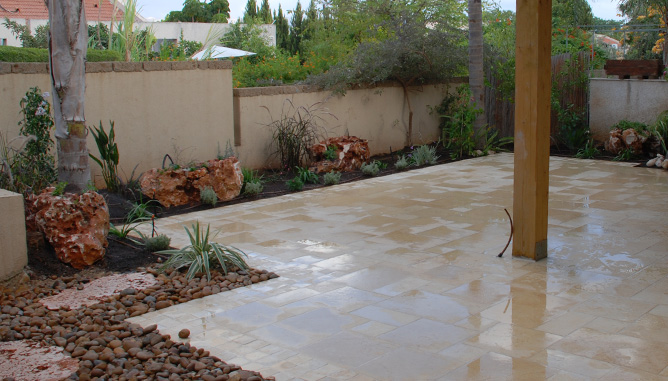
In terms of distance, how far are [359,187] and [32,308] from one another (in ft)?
18.3

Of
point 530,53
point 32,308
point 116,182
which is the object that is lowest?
point 32,308

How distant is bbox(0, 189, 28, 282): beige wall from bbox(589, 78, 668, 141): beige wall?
35.0 ft

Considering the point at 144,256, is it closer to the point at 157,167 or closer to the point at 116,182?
the point at 116,182

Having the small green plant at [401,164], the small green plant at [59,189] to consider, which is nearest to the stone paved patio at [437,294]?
the small green plant at [59,189]

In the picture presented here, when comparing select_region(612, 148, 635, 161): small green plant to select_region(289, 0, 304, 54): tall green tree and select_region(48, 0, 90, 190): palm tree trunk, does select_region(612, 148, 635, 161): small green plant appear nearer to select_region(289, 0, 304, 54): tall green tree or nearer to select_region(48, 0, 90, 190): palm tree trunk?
select_region(48, 0, 90, 190): palm tree trunk

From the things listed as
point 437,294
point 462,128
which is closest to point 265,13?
point 462,128

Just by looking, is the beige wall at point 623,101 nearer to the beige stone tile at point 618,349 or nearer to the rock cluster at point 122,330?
the beige stone tile at point 618,349

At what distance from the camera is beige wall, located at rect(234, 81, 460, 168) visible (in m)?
10.7

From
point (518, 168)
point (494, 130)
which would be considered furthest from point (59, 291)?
point (494, 130)

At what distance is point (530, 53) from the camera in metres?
5.82

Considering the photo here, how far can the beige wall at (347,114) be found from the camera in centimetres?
1070

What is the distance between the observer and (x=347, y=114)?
39.6ft

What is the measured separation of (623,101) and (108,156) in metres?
9.25

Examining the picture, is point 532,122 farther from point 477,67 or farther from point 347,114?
point 477,67
